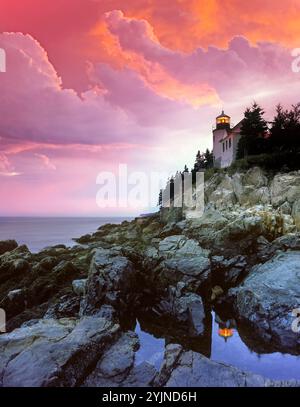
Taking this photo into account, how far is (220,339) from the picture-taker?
1192 centimetres

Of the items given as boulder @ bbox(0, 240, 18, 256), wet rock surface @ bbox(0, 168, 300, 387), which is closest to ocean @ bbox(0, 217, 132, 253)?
boulder @ bbox(0, 240, 18, 256)

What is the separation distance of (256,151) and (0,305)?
30.2m

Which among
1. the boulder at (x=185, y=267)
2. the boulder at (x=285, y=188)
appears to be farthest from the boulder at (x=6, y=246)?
the boulder at (x=285, y=188)

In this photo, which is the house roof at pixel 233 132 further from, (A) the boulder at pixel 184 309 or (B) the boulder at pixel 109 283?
(B) the boulder at pixel 109 283

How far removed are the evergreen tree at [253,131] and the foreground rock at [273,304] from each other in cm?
2063

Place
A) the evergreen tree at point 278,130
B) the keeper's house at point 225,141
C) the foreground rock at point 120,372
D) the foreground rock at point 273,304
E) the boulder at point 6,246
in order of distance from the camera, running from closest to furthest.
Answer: the foreground rock at point 120,372 < the foreground rock at point 273,304 < the boulder at point 6,246 < the evergreen tree at point 278,130 < the keeper's house at point 225,141

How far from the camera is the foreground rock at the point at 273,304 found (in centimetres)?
1117

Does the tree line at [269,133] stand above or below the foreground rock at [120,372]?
above

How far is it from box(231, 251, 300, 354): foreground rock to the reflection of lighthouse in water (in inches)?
21.6

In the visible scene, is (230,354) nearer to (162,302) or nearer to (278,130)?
(162,302)

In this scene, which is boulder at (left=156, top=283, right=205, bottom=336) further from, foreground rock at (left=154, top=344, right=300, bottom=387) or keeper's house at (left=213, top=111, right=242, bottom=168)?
keeper's house at (left=213, top=111, right=242, bottom=168)

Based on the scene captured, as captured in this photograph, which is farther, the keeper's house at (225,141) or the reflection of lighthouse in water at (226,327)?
the keeper's house at (225,141)
